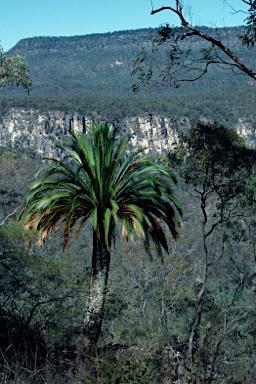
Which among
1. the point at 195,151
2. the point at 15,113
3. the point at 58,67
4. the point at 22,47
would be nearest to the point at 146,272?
the point at 195,151

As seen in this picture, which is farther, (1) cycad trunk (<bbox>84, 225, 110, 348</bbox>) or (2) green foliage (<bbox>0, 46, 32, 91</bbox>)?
(2) green foliage (<bbox>0, 46, 32, 91</bbox>)

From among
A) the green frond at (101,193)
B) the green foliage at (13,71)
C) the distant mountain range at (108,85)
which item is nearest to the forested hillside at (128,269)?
the green frond at (101,193)

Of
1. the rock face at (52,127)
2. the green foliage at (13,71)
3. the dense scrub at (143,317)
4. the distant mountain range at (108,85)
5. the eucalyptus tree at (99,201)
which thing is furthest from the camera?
the distant mountain range at (108,85)

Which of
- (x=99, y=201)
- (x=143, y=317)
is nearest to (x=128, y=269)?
(x=143, y=317)

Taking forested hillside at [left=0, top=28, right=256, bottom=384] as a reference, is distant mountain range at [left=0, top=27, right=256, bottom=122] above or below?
above

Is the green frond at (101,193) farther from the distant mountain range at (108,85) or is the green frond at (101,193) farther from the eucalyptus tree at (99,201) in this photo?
the distant mountain range at (108,85)

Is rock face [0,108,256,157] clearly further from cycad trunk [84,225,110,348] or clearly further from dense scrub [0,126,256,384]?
cycad trunk [84,225,110,348]

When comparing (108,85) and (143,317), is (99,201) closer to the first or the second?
(143,317)

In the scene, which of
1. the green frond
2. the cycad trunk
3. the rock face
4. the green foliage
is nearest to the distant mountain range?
the rock face

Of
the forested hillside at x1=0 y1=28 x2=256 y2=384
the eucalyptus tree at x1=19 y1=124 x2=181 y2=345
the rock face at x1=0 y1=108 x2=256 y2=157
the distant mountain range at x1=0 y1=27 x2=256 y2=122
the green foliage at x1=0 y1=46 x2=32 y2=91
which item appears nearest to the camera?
the forested hillside at x1=0 y1=28 x2=256 y2=384
